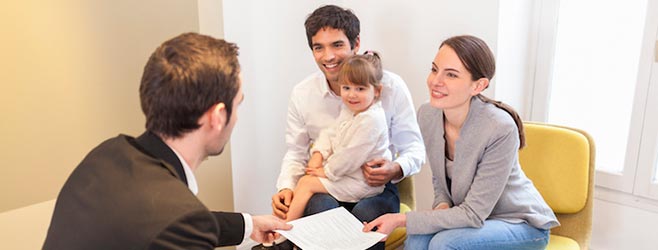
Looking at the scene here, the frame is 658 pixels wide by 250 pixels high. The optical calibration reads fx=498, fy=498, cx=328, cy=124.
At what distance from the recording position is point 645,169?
1.95 metres

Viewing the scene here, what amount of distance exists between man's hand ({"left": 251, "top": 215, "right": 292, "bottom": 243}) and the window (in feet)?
4.55

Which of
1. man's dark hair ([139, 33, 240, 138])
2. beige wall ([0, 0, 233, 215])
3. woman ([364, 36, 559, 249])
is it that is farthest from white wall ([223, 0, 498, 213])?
man's dark hair ([139, 33, 240, 138])

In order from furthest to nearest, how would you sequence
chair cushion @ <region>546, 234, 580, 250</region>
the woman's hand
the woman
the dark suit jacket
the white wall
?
the white wall < the woman's hand < chair cushion @ <region>546, 234, 580, 250</region> < the woman < the dark suit jacket

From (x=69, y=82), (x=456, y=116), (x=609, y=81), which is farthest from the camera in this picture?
(x=69, y=82)

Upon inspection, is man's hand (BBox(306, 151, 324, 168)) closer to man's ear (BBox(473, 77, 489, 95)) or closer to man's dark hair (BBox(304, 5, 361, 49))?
man's dark hair (BBox(304, 5, 361, 49))

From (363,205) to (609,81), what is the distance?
115 centimetres

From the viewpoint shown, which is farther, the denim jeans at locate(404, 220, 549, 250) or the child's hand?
the child's hand

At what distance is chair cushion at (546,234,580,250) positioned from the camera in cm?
156

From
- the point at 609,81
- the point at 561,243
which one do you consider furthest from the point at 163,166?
the point at 609,81

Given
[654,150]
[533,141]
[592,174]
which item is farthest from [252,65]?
[654,150]

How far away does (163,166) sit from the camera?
94 centimetres

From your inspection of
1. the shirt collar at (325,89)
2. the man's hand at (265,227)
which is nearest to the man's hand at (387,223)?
the man's hand at (265,227)

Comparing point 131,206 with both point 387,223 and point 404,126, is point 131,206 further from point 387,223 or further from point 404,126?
point 404,126

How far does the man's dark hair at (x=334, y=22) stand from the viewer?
181cm
